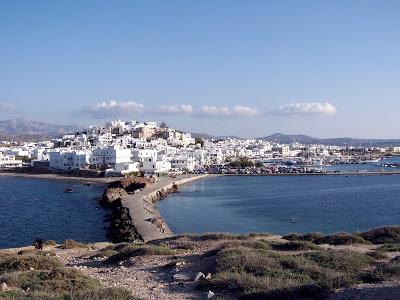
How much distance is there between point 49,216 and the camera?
33.8 metres

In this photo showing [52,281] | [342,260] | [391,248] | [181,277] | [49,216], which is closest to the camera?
[52,281]

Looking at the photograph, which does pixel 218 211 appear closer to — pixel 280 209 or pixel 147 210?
pixel 280 209

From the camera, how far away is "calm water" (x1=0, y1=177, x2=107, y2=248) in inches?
1043

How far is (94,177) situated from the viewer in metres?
69.8

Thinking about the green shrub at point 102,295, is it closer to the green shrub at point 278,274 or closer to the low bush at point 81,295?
the low bush at point 81,295

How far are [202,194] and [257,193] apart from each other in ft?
18.4

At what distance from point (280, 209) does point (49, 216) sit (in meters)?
16.6

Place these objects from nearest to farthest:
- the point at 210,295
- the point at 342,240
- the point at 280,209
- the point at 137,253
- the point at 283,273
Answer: the point at 210,295, the point at 283,273, the point at 137,253, the point at 342,240, the point at 280,209

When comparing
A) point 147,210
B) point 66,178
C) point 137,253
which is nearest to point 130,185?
point 147,210

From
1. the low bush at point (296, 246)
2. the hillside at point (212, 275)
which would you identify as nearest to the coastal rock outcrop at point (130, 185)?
the hillside at point (212, 275)

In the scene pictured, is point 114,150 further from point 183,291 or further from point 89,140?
point 183,291

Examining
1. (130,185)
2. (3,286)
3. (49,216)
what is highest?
(3,286)

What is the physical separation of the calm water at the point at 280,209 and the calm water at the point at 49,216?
5047mm

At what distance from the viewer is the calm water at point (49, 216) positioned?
26.5 meters
